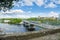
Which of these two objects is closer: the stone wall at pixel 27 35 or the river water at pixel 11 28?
the stone wall at pixel 27 35

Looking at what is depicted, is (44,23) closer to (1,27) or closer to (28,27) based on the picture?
(28,27)

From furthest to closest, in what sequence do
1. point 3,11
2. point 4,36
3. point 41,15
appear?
point 41,15 → point 3,11 → point 4,36

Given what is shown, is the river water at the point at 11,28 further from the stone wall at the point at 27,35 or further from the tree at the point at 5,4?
the tree at the point at 5,4

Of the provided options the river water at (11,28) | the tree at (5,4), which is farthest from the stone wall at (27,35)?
the tree at (5,4)

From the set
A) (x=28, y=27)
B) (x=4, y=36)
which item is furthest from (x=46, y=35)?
(x=4, y=36)

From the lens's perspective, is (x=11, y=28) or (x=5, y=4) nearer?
(x=5, y=4)

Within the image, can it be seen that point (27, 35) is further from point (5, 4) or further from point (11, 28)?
point (5, 4)

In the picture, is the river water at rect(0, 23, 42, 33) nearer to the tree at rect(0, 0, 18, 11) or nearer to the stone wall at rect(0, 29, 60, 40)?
the stone wall at rect(0, 29, 60, 40)

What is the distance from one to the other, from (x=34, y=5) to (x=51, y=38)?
102 centimetres

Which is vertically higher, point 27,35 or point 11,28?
point 11,28

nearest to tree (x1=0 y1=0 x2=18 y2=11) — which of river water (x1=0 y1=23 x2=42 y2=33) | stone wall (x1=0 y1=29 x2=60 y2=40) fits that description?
river water (x1=0 y1=23 x2=42 y2=33)

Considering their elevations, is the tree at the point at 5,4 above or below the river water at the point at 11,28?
above

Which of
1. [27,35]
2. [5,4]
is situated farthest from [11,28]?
[5,4]

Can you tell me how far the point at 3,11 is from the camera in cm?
367
